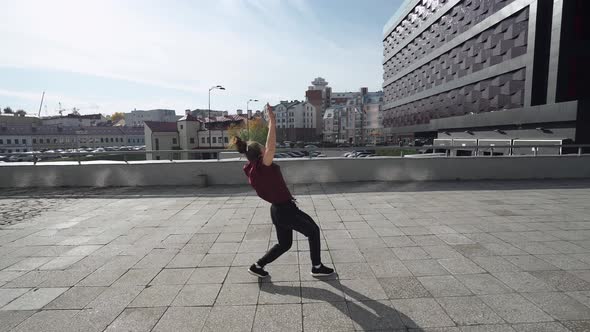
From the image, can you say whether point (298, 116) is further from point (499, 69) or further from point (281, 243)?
point (281, 243)

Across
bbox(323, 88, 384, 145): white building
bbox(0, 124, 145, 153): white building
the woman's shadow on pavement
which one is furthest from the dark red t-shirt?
bbox(323, 88, 384, 145): white building

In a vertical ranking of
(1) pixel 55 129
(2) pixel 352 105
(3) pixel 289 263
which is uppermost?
(2) pixel 352 105

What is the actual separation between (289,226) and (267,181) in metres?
0.59

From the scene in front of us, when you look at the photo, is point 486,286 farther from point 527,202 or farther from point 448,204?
point 527,202

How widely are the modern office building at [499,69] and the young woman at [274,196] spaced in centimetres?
2311

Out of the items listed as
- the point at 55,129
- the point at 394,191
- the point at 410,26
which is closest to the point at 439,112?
the point at 410,26

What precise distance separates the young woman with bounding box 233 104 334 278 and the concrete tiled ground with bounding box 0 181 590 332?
0.29 metres

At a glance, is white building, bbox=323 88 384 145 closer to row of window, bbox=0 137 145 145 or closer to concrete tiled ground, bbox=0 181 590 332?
row of window, bbox=0 137 145 145

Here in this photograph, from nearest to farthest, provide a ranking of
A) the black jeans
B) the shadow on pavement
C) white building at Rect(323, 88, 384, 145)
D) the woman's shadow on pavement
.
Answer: the woman's shadow on pavement, the black jeans, the shadow on pavement, white building at Rect(323, 88, 384, 145)

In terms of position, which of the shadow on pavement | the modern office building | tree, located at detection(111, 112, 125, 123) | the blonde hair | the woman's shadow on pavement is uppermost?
tree, located at detection(111, 112, 125, 123)

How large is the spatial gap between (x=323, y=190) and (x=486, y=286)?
530cm

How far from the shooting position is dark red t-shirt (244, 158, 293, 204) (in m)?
3.20

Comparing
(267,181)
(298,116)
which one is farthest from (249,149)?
(298,116)

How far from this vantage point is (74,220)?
19.5 feet
